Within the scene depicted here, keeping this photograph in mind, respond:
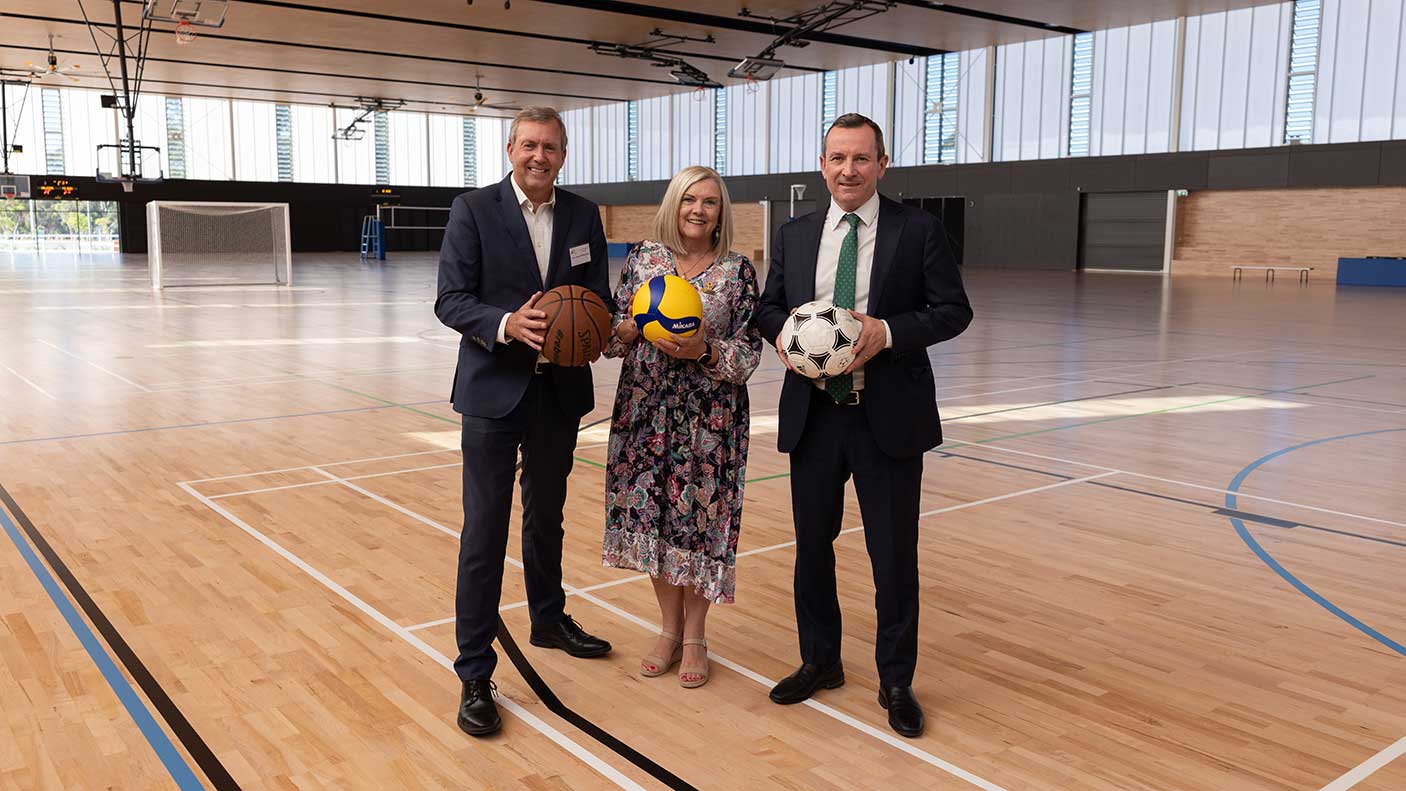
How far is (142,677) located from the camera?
3752 millimetres

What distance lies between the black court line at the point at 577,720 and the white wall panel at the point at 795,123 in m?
34.2

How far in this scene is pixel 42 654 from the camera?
12.9 ft

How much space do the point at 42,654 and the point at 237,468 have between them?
312 centimetres

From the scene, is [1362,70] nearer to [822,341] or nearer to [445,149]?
[822,341]

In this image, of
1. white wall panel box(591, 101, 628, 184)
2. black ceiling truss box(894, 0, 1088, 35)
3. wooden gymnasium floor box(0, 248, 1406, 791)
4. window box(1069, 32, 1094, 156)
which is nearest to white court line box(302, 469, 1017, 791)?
wooden gymnasium floor box(0, 248, 1406, 791)

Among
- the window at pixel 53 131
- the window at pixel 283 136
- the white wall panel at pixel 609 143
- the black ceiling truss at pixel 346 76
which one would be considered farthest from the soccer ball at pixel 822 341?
the window at pixel 283 136

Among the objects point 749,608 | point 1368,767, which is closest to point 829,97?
point 749,608

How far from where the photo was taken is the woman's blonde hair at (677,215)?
3.49 m

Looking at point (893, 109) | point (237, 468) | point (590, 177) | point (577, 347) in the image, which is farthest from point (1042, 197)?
point (577, 347)

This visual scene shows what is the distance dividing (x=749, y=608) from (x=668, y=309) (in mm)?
1667

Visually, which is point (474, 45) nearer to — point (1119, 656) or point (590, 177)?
point (590, 177)

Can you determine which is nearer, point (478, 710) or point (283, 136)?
point (478, 710)

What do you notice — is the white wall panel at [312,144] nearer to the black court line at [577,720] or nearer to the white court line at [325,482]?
the white court line at [325,482]

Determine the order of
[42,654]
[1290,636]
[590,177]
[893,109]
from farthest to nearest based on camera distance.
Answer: [590,177]
[893,109]
[1290,636]
[42,654]
